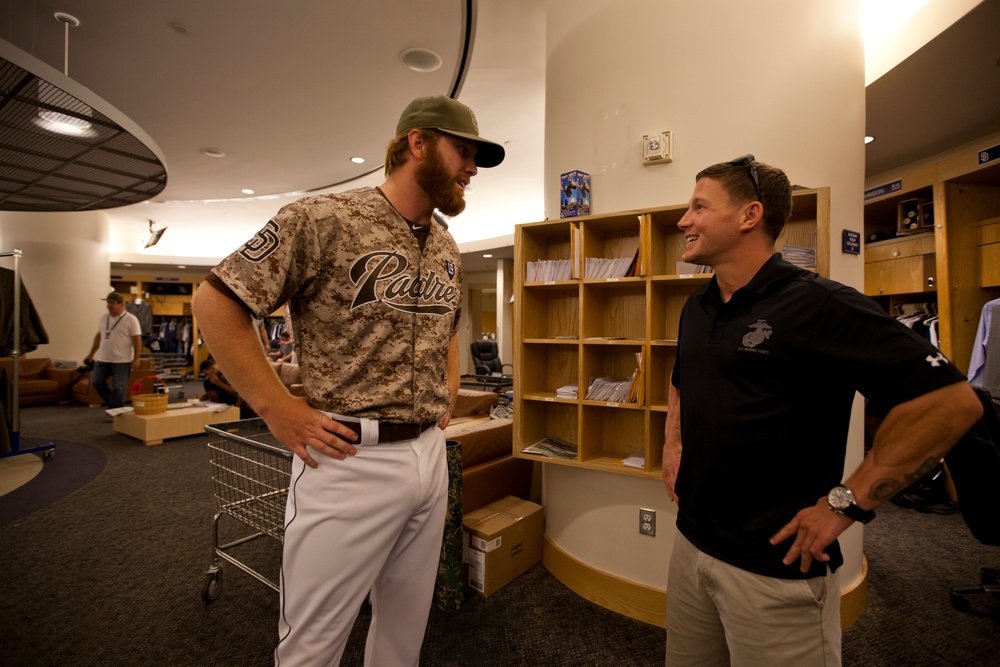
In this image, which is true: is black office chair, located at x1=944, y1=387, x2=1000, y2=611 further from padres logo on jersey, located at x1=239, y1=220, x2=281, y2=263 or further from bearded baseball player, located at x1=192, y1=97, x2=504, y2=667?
padres logo on jersey, located at x1=239, y1=220, x2=281, y2=263

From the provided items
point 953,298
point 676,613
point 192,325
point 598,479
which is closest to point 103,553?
point 598,479

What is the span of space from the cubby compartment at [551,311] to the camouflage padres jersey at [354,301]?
5.05ft

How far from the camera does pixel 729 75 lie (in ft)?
7.71

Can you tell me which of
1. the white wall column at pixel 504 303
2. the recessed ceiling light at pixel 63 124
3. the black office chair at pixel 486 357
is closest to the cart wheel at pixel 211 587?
the recessed ceiling light at pixel 63 124

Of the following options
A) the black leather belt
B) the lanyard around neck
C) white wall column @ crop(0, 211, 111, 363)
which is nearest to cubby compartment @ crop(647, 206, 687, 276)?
the black leather belt

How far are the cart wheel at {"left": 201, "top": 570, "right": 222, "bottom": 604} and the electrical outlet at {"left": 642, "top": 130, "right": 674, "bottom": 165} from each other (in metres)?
3.14

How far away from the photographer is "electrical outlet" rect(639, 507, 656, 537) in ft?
8.04

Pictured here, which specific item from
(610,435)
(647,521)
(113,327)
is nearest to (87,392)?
(113,327)

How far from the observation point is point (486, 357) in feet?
31.0

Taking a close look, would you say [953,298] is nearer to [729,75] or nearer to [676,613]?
[729,75]

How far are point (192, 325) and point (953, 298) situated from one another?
649 inches

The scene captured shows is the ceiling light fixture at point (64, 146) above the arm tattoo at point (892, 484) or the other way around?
above

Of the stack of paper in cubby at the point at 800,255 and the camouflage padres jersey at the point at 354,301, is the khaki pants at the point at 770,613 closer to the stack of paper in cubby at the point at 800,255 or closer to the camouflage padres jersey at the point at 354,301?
the camouflage padres jersey at the point at 354,301

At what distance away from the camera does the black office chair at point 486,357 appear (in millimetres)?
9219
